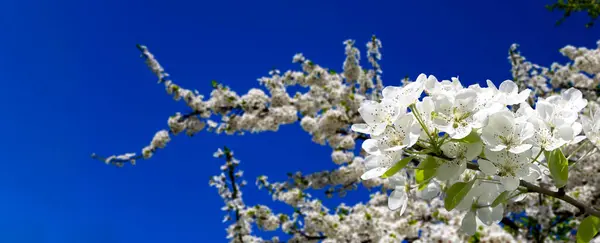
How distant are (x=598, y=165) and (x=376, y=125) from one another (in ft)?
22.6

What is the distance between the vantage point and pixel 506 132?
141 cm

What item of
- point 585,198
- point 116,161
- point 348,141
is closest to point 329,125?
point 348,141

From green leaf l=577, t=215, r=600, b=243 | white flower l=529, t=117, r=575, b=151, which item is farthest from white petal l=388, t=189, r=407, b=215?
green leaf l=577, t=215, r=600, b=243

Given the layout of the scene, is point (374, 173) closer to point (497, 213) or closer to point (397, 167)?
point (397, 167)

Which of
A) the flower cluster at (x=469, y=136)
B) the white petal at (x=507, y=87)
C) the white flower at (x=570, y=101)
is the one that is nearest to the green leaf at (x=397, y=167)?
the flower cluster at (x=469, y=136)

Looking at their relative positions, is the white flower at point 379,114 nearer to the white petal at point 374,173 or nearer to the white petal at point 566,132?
the white petal at point 374,173

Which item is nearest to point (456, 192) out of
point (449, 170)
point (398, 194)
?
point (449, 170)

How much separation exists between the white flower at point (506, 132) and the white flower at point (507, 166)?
0.13ft

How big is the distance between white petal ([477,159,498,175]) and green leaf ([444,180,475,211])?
101mm

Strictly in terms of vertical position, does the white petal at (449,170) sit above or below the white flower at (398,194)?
below

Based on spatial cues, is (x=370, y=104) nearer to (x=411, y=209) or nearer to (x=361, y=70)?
(x=411, y=209)

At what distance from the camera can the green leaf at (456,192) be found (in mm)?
1526

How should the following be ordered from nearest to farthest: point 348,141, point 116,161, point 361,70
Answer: point 348,141
point 361,70
point 116,161

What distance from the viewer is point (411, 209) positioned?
7234 millimetres
